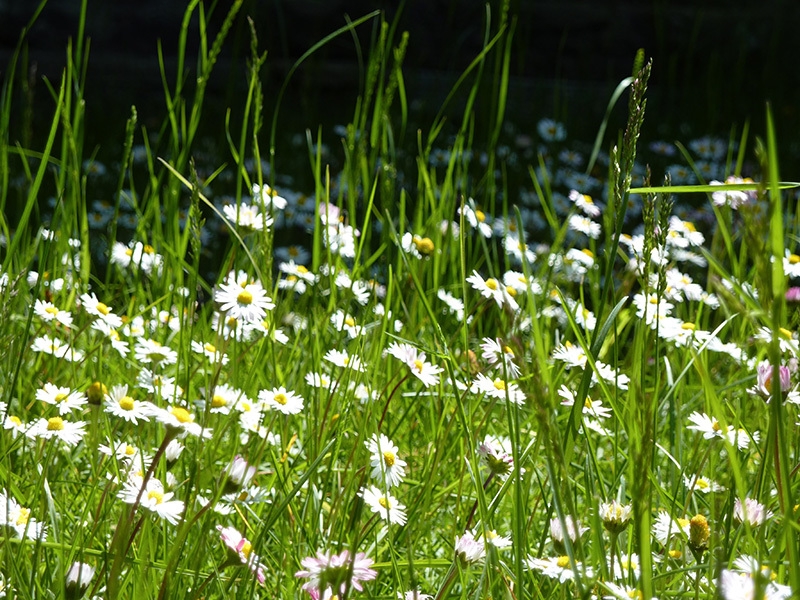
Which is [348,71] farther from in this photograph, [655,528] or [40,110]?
[655,528]

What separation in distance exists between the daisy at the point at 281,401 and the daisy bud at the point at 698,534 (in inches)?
16.0

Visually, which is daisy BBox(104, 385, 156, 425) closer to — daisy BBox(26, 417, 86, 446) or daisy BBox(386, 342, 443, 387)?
daisy BBox(26, 417, 86, 446)

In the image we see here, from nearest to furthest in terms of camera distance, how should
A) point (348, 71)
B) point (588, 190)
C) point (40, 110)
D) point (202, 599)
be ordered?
point (202, 599) < point (588, 190) < point (40, 110) < point (348, 71)

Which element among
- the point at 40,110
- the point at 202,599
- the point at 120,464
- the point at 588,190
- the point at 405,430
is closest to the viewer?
the point at 202,599

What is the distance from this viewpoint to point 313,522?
0.92 meters

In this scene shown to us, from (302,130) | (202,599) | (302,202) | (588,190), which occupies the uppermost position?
(302,130)

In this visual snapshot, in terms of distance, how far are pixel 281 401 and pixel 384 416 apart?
0.12 m

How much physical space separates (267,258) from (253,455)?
296 mm

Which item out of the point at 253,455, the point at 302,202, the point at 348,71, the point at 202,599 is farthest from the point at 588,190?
the point at 202,599

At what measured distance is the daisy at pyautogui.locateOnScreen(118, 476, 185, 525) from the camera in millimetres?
738

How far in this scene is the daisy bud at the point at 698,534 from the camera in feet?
2.59

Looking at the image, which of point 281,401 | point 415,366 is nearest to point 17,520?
point 281,401

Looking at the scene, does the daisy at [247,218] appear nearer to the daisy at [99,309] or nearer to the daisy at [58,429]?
the daisy at [99,309]

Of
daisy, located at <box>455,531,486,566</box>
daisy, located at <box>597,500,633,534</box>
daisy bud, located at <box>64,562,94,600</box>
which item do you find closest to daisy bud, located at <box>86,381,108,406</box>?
daisy bud, located at <box>64,562,94,600</box>
